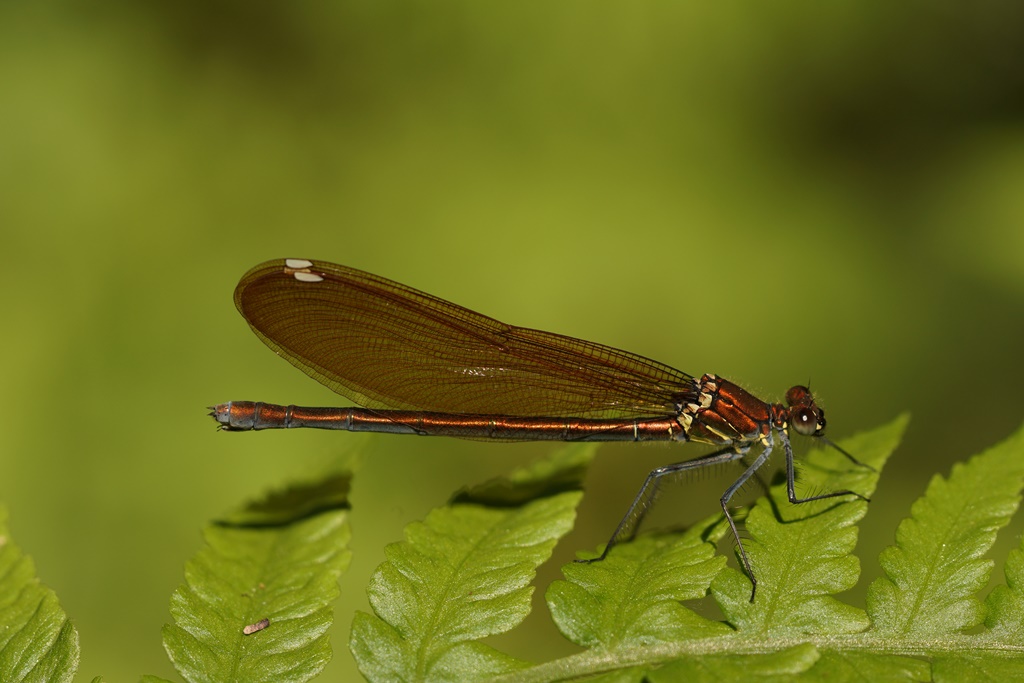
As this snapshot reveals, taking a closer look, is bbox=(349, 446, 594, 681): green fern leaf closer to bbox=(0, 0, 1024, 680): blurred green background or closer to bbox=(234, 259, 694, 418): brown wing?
bbox=(234, 259, 694, 418): brown wing

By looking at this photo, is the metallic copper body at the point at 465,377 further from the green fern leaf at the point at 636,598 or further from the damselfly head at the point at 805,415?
the green fern leaf at the point at 636,598

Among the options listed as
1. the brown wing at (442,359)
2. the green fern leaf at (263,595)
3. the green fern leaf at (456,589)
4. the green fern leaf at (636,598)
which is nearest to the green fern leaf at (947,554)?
the green fern leaf at (636,598)

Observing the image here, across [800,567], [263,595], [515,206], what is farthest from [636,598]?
[515,206]

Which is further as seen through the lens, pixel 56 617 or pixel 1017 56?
pixel 1017 56

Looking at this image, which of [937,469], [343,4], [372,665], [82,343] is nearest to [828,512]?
[372,665]

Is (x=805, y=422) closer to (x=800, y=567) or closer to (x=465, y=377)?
(x=800, y=567)

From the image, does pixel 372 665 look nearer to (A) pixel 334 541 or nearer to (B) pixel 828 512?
(A) pixel 334 541
